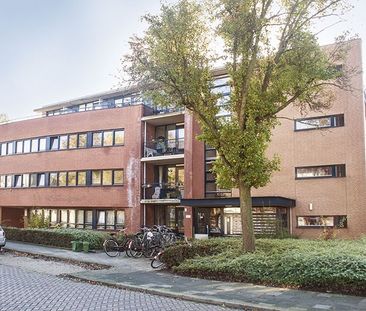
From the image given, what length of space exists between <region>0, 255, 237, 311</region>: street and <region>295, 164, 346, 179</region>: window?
15408 millimetres

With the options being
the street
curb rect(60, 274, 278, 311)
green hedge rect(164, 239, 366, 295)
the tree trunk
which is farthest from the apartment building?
the street

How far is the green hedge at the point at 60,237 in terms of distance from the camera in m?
21.5

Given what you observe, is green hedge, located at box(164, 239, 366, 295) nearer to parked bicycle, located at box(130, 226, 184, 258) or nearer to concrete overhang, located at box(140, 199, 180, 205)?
parked bicycle, located at box(130, 226, 184, 258)

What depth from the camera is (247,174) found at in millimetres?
14211

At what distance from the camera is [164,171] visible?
31.5 m

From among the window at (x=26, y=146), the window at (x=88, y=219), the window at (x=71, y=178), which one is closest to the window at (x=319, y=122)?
the window at (x=88, y=219)

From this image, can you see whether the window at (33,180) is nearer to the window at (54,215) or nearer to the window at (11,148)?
the window at (54,215)

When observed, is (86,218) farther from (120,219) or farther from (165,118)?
(165,118)

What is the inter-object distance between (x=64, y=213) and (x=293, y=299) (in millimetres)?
26613

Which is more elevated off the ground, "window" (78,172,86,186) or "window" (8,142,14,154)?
"window" (8,142,14,154)

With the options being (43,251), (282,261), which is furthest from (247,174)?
(43,251)

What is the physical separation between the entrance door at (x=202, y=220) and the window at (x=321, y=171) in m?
6.06

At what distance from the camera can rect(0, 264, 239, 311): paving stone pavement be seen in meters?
8.97

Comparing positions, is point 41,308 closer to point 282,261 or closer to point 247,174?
point 282,261
